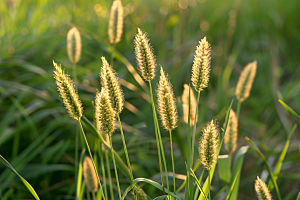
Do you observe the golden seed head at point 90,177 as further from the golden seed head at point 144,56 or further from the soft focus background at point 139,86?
the golden seed head at point 144,56

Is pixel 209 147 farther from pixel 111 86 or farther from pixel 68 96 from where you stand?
pixel 68 96

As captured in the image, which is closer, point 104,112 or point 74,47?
point 104,112

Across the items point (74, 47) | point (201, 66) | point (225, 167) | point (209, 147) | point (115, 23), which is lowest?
point (225, 167)

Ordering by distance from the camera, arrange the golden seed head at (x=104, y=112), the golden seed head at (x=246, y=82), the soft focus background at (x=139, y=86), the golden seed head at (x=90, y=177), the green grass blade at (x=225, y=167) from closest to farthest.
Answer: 1. the golden seed head at (x=104, y=112)
2. the golden seed head at (x=90, y=177)
3. the green grass blade at (x=225, y=167)
4. the golden seed head at (x=246, y=82)
5. the soft focus background at (x=139, y=86)

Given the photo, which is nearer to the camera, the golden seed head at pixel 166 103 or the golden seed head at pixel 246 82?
the golden seed head at pixel 166 103

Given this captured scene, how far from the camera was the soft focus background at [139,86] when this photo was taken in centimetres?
194

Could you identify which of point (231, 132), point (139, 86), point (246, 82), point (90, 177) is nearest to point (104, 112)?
point (90, 177)

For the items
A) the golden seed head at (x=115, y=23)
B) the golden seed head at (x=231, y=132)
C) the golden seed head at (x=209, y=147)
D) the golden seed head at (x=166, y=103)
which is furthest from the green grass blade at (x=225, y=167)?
the golden seed head at (x=115, y=23)

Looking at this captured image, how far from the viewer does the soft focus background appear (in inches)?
76.4

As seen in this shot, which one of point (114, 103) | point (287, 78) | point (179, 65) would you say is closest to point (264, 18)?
point (287, 78)

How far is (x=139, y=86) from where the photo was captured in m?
2.81

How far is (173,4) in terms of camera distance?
356 cm

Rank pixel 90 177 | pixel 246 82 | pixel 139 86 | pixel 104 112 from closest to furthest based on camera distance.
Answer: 1. pixel 104 112
2. pixel 90 177
3. pixel 246 82
4. pixel 139 86

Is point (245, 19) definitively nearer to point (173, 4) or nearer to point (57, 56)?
point (173, 4)
